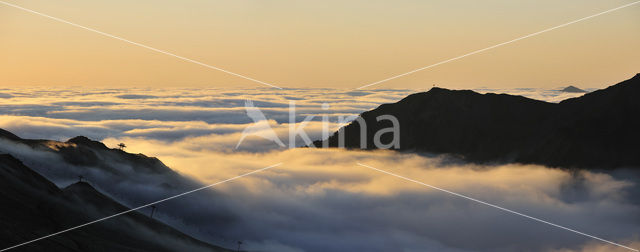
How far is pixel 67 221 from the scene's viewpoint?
5694 inches

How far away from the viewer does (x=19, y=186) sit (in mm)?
147000

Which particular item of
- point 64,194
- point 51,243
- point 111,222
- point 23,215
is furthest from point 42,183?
point 51,243

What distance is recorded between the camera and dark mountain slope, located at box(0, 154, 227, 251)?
119625 millimetres

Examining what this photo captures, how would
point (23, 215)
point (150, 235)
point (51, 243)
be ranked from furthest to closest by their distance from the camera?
point (150, 235), point (23, 215), point (51, 243)

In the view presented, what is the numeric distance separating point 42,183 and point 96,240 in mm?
37277

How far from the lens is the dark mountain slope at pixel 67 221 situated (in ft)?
392

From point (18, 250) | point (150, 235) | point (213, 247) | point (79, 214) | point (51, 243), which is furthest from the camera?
point (213, 247)

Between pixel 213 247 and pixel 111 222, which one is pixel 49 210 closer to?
pixel 111 222

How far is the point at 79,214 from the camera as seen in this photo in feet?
514

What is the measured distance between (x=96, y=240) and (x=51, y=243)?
15.7 m

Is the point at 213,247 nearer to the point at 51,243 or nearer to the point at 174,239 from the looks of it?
the point at 174,239

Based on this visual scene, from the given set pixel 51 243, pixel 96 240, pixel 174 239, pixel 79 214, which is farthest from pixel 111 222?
pixel 51 243

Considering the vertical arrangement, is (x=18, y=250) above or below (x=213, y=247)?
above

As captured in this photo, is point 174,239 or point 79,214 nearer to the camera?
point 79,214
